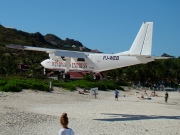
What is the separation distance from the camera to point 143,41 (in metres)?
41.0

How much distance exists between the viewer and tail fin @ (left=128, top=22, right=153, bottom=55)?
40406 mm

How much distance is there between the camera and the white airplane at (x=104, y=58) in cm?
3878

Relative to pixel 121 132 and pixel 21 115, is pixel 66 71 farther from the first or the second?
pixel 121 132

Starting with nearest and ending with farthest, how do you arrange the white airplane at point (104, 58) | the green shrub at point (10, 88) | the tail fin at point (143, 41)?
1. the green shrub at point (10, 88)
2. the white airplane at point (104, 58)
3. the tail fin at point (143, 41)

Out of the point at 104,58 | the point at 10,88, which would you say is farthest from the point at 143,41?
the point at 10,88

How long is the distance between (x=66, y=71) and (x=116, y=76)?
55.5 meters

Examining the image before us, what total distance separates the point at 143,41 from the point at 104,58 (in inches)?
207

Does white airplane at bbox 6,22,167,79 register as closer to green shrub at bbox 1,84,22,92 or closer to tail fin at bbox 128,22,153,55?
tail fin at bbox 128,22,153,55

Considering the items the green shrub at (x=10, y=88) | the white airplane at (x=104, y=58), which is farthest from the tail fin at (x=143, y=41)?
the green shrub at (x=10, y=88)

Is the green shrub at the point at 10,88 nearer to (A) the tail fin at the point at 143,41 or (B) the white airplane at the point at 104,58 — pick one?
(B) the white airplane at the point at 104,58

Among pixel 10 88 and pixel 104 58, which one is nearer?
pixel 10 88

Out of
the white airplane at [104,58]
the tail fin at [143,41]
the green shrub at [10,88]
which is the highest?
the tail fin at [143,41]

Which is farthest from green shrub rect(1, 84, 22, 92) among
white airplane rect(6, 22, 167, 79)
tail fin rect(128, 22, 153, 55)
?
tail fin rect(128, 22, 153, 55)

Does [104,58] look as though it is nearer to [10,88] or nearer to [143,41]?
[143,41]
